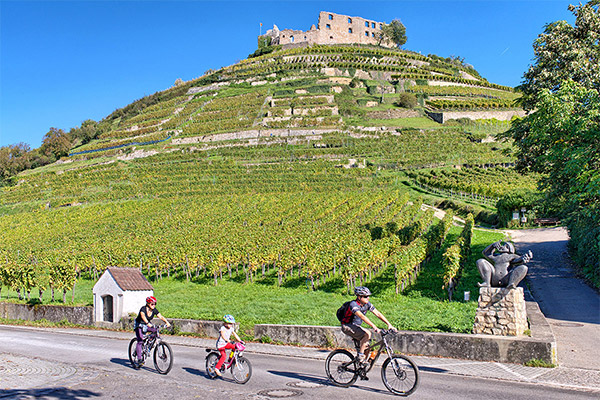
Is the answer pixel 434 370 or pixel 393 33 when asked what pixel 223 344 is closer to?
pixel 434 370

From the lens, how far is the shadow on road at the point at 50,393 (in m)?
9.14

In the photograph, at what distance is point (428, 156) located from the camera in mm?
79500

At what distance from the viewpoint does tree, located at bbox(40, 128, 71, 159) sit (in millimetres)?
118438

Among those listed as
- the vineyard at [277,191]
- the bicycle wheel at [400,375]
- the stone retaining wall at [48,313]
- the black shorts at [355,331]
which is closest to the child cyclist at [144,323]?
the black shorts at [355,331]

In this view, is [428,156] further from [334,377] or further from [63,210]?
[334,377]

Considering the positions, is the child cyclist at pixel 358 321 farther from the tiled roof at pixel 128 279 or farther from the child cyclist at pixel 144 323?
the tiled roof at pixel 128 279

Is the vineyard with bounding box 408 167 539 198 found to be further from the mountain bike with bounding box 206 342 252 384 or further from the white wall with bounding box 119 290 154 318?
the mountain bike with bounding box 206 342 252 384

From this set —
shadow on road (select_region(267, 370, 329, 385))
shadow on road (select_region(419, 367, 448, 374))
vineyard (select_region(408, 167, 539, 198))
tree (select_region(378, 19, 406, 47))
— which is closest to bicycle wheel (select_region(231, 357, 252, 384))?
shadow on road (select_region(267, 370, 329, 385))

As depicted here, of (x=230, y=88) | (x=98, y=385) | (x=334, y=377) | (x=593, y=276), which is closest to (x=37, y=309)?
(x=98, y=385)

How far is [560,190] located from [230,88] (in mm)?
110939

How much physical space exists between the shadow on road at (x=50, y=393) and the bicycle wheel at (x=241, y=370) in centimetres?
266

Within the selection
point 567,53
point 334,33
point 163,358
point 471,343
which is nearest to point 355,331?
point 471,343

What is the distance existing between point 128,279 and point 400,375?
1550 cm

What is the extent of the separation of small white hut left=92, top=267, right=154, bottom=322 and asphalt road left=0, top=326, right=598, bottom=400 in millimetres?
6916
